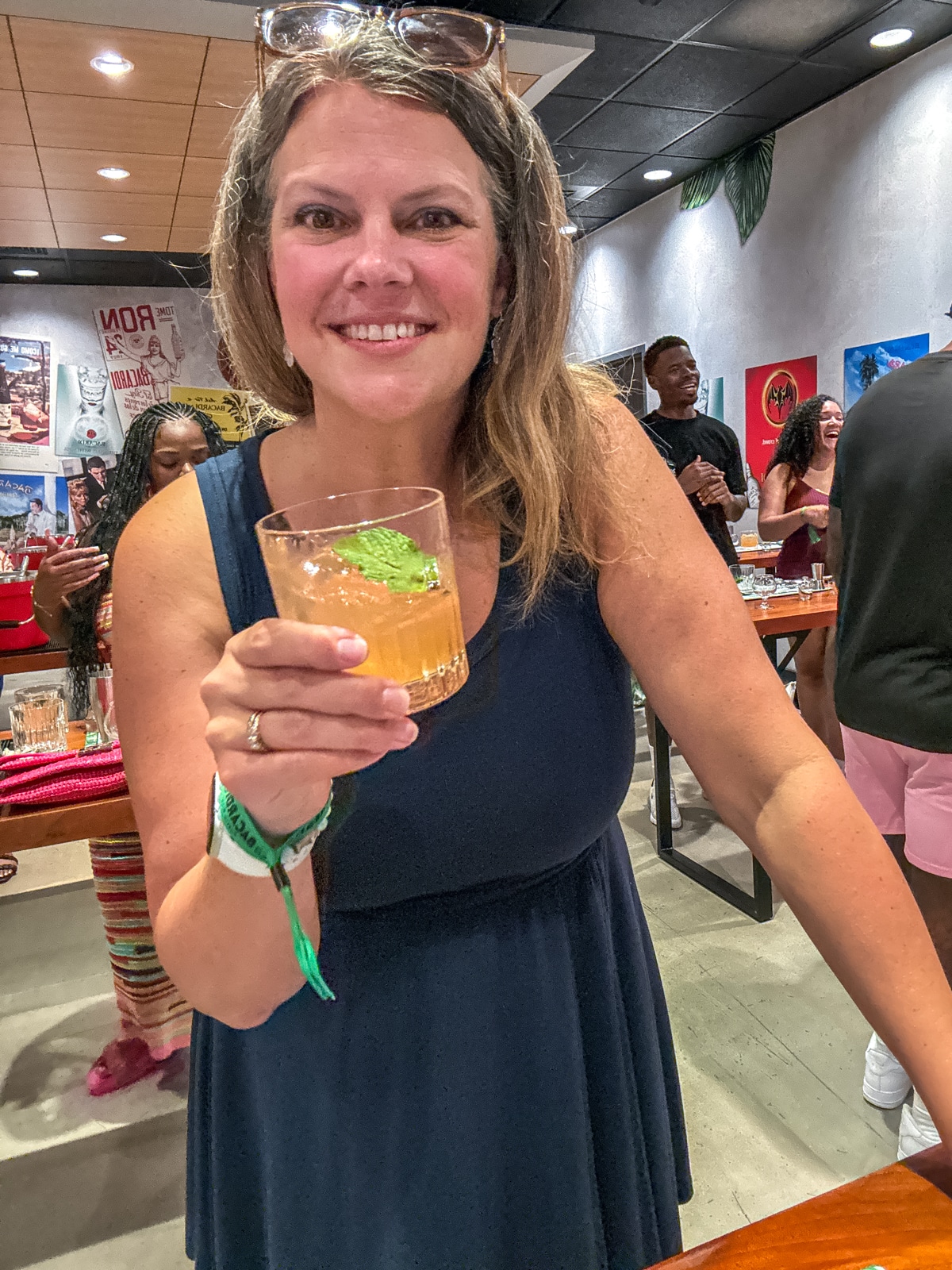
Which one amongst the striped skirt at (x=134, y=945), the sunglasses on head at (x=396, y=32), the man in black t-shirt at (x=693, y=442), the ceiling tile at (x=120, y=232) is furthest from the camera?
the ceiling tile at (x=120, y=232)

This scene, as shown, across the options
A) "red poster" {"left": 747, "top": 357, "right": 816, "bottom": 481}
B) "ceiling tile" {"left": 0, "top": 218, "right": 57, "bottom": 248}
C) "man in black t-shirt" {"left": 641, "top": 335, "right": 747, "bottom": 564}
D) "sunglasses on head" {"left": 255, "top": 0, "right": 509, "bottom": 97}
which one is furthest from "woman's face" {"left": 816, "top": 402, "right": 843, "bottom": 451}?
"ceiling tile" {"left": 0, "top": 218, "right": 57, "bottom": 248}

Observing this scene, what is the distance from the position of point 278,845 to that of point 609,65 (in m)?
5.51

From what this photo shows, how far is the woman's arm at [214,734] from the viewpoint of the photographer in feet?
1.80

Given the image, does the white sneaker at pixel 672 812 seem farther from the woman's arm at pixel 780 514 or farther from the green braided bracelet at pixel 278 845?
the green braided bracelet at pixel 278 845

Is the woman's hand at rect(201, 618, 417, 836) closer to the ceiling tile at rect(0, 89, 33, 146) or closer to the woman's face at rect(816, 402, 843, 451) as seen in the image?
the woman's face at rect(816, 402, 843, 451)

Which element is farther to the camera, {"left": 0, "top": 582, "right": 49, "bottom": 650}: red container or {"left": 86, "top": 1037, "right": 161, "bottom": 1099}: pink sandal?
{"left": 0, "top": 582, "right": 49, "bottom": 650}: red container

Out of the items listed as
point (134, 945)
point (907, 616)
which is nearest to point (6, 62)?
point (134, 945)

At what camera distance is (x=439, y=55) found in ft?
2.97

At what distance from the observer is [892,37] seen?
476 cm

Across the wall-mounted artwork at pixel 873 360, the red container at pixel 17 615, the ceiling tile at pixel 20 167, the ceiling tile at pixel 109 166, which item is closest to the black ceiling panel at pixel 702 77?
the wall-mounted artwork at pixel 873 360

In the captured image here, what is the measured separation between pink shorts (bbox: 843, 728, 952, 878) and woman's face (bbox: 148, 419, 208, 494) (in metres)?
1.93

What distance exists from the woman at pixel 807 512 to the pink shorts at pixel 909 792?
220 cm

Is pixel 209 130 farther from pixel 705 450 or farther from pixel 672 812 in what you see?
pixel 672 812

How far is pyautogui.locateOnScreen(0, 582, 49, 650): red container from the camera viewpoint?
3143mm
